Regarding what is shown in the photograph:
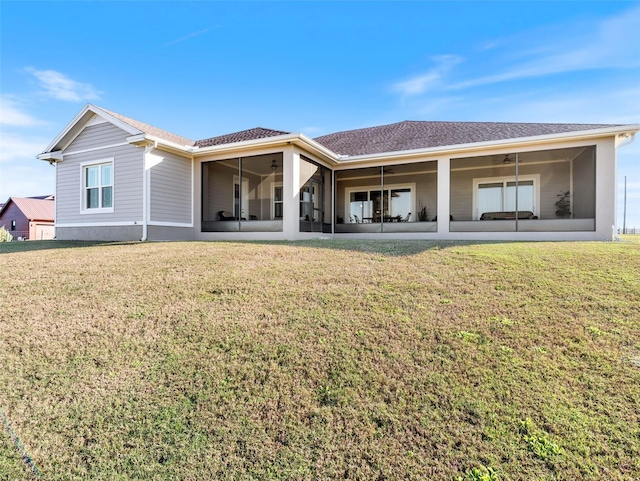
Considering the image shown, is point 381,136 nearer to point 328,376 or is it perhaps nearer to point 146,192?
point 146,192

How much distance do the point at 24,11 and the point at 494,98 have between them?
1866cm

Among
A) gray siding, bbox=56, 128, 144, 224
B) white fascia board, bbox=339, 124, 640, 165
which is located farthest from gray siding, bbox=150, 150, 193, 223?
white fascia board, bbox=339, 124, 640, 165

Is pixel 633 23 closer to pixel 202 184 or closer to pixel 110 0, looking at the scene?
pixel 202 184

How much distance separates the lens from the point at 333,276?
18.6ft

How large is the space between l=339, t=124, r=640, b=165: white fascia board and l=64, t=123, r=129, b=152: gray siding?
8.08 metres

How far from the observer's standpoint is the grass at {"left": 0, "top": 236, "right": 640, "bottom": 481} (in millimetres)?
2428

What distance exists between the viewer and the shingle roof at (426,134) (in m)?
11.8

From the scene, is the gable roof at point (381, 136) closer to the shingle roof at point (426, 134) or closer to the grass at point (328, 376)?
the shingle roof at point (426, 134)

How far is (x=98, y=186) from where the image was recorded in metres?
12.4

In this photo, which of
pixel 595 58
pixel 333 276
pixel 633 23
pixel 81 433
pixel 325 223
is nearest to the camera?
pixel 81 433

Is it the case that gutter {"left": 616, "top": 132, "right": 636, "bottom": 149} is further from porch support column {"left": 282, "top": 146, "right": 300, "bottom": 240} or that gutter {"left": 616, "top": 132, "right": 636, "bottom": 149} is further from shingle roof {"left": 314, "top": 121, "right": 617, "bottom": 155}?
porch support column {"left": 282, "top": 146, "right": 300, "bottom": 240}

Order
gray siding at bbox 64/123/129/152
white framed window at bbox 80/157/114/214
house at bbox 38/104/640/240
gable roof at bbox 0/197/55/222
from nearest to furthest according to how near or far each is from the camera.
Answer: house at bbox 38/104/640/240, gray siding at bbox 64/123/129/152, white framed window at bbox 80/157/114/214, gable roof at bbox 0/197/55/222

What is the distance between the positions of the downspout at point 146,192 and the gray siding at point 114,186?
20 cm

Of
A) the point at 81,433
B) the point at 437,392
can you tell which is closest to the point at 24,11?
the point at 81,433
